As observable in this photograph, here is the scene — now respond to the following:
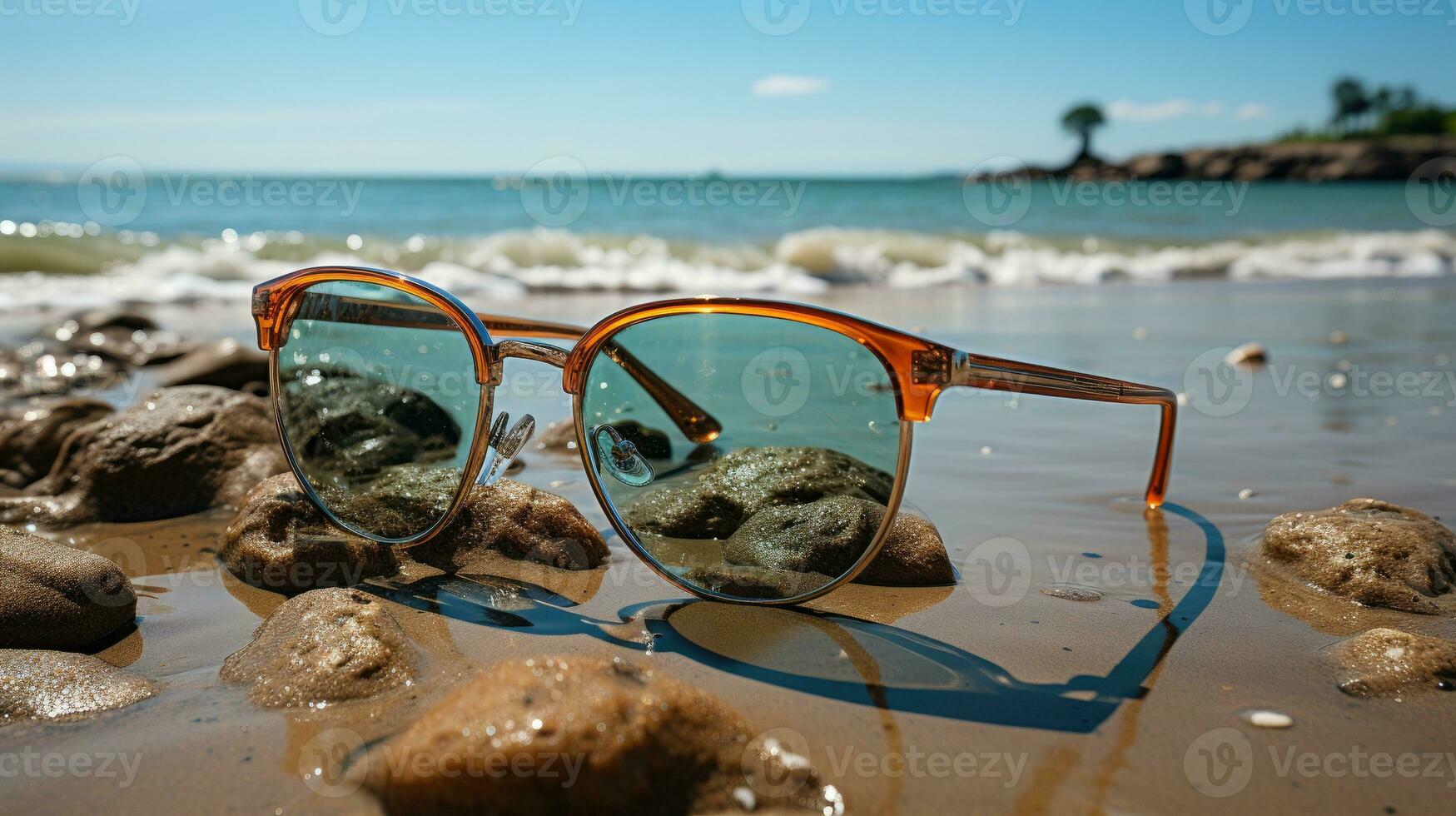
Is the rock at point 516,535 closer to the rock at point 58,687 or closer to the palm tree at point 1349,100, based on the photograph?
the rock at point 58,687

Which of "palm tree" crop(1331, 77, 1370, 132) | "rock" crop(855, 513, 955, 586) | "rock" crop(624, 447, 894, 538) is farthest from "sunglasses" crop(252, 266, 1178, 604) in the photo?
"palm tree" crop(1331, 77, 1370, 132)

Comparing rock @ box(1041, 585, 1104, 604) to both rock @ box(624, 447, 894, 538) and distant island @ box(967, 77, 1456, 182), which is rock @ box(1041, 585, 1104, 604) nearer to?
rock @ box(624, 447, 894, 538)

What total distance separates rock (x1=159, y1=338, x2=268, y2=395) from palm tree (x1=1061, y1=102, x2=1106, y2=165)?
210ft

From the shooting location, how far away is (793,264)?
13328mm

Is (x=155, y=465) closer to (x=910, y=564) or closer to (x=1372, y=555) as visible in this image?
(x=910, y=564)

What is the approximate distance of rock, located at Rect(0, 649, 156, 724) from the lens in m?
1.65

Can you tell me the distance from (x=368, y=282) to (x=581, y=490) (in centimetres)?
93

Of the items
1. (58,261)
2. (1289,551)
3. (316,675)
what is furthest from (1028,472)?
(58,261)

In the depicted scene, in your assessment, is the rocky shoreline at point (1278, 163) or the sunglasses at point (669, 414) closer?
the sunglasses at point (669, 414)

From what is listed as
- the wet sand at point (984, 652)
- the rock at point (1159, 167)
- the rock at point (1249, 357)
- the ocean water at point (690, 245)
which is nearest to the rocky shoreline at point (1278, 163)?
the rock at point (1159, 167)

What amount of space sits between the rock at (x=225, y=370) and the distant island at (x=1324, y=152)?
1959 inches

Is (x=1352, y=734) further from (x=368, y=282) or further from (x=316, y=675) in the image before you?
(x=368, y=282)

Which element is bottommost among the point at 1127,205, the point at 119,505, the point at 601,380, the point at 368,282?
the point at 119,505

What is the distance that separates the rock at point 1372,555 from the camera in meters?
2.14
